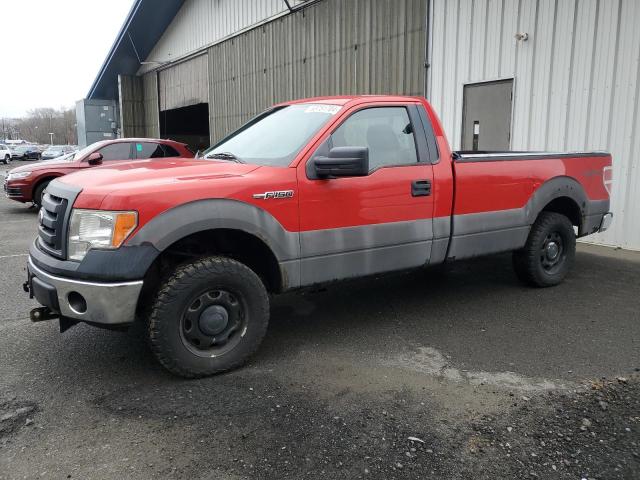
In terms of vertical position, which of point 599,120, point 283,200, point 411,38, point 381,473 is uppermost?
point 411,38

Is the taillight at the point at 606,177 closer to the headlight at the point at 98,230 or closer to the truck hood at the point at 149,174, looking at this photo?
the truck hood at the point at 149,174

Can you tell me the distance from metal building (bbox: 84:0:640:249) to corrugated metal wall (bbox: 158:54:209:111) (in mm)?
1160

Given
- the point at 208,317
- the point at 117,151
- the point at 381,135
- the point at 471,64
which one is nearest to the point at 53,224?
the point at 208,317

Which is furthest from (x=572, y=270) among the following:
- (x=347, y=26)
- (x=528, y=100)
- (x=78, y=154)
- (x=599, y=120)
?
(x=78, y=154)

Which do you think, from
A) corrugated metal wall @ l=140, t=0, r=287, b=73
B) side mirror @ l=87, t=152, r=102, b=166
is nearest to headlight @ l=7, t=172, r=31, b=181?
side mirror @ l=87, t=152, r=102, b=166

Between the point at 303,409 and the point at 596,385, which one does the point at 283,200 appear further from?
the point at 596,385

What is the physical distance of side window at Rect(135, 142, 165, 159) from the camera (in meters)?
A: 11.8

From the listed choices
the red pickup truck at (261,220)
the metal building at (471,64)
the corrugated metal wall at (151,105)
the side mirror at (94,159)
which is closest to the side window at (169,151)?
the side mirror at (94,159)

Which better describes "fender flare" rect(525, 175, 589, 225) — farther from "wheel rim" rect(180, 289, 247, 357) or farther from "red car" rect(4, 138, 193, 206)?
"red car" rect(4, 138, 193, 206)

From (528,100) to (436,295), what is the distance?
181 inches

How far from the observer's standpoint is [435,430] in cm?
298

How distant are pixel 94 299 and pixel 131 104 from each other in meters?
23.9

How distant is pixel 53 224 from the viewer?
136 inches

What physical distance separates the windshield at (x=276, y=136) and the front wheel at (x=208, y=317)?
3.12 feet
